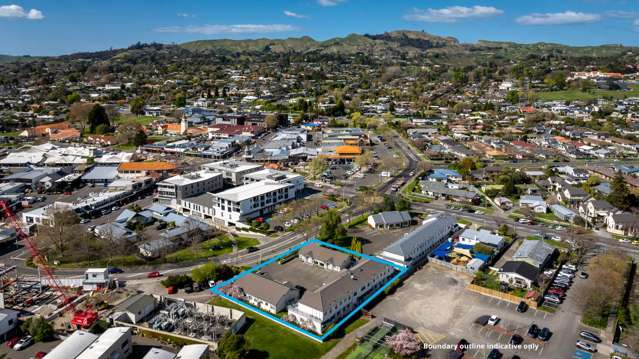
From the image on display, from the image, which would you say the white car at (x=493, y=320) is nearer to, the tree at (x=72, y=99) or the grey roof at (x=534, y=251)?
the grey roof at (x=534, y=251)

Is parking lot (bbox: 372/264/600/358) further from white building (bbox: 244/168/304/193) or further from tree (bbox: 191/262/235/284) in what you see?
white building (bbox: 244/168/304/193)

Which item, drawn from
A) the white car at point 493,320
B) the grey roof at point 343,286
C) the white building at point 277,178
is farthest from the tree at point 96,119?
the white car at point 493,320

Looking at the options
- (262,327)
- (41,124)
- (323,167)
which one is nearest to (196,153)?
Result: (323,167)

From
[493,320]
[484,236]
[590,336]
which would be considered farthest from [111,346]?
[484,236]

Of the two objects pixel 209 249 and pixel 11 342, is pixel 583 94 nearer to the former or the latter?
pixel 209 249

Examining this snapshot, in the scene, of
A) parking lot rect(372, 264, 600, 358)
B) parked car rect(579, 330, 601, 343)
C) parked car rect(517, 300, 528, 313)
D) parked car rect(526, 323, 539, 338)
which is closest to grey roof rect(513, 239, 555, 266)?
parking lot rect(372, 264, 600, 358)
